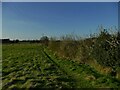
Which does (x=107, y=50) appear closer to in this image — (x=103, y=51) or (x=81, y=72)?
(x=103, y=51)

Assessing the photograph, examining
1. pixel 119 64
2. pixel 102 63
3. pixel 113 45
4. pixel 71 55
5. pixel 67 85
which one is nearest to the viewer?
pixel 67 85

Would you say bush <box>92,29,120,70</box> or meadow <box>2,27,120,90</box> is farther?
bush <box>92,29,120,70</box>

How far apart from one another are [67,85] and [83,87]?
0.57m

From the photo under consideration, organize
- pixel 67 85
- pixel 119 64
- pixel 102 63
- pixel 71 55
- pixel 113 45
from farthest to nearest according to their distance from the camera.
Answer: pixel 71 55 → pixel 102 63 → pixel 113 45 → pixel 119 64 → pixel 67 85

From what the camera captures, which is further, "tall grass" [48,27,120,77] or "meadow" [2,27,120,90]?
"tall grass" [48,27,120,77]

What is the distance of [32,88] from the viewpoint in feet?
28.2

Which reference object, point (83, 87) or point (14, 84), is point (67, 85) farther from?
point (14, 84)

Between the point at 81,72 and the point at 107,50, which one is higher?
the point at 107,50

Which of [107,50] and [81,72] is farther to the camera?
[107,50]

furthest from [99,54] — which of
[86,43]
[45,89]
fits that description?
[45,89]

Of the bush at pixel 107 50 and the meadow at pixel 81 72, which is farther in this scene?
the bush at pixel 107 50

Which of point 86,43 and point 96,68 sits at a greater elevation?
point 86,43

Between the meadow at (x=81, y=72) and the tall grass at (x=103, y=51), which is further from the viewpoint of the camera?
the tall grass at (x=103, y=51)

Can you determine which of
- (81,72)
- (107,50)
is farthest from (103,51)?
(81,72)
